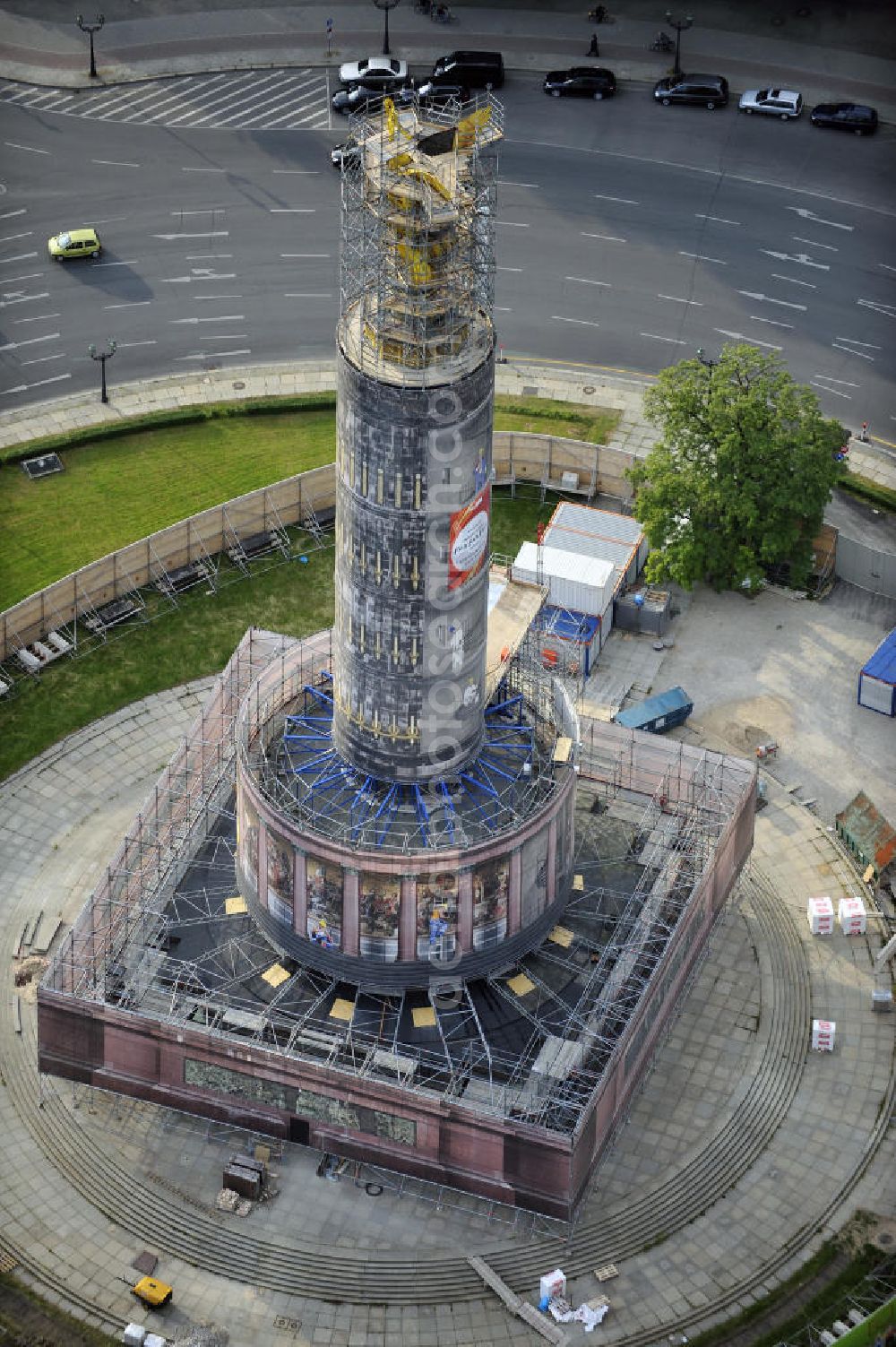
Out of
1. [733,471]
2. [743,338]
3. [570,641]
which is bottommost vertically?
[570,641]

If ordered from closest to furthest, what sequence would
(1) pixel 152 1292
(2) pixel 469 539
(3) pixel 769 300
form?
1. (2) pixel 469 539
2. (1) pixel 152 1292
3. (3) pixel 769 300

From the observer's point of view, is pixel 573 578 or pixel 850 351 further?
pixel 850 351

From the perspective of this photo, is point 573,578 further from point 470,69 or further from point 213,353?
point 470,69

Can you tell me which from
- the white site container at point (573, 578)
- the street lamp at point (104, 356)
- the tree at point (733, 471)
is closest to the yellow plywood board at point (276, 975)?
the white site container at point (573, 578)

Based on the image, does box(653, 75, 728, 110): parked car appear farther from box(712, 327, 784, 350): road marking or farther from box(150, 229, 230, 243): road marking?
box(150, 229, 230, 243): road marking

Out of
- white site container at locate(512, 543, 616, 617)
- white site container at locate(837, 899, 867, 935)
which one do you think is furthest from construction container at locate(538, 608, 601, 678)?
white site container at locate(837, 899, 867, 935)

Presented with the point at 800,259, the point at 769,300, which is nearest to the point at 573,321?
the point at 769,300

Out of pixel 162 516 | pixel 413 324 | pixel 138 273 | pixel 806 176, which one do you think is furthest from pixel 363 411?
pixel 806 176
